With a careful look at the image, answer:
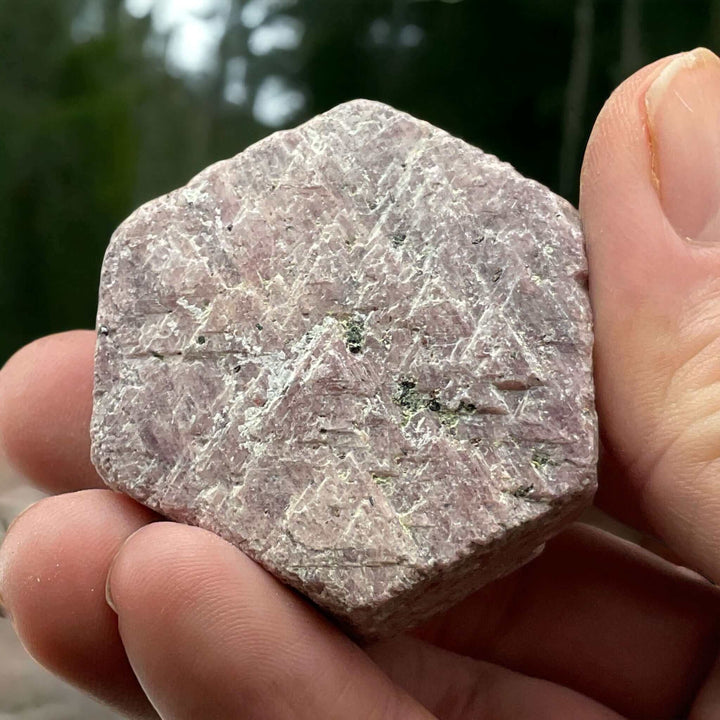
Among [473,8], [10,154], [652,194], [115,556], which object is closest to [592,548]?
[652,194]

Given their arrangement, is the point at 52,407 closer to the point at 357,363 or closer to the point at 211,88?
the point at 357,363

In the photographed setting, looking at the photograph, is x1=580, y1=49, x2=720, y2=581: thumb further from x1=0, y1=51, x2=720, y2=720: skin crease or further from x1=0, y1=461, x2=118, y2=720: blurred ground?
x1=0, y1=461, x2=118, y2=720: blurred ground

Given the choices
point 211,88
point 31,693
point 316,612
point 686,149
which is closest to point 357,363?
point 316,612

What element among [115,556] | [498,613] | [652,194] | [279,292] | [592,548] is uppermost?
[652,194]

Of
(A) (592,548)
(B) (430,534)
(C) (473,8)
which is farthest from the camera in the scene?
(C) (473,8)

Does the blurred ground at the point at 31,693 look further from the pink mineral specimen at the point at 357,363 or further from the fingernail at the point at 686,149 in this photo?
the fingernail at the point at 686,149

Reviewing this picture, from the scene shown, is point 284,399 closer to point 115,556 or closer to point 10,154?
point 115,556

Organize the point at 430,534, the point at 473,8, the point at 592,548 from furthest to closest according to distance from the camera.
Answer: the point at 473,8
the point at 592,548
the point at 430,534
